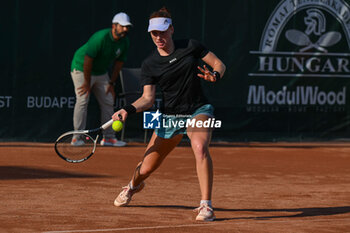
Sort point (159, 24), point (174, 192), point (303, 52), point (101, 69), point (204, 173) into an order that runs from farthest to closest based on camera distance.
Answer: point (303, 52)
point (101, 69)
point (174, 192)
point (159, 24)
point (204, 173)

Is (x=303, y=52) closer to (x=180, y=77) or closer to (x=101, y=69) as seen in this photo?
(x=101, y=69)

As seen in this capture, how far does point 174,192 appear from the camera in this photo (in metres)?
7.78

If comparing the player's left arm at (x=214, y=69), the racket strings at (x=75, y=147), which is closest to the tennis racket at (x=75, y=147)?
the racket strings at (x=75, y=147)

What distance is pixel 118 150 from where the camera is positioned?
38.7 ft

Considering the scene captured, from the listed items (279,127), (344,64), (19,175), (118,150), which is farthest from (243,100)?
(19,175)

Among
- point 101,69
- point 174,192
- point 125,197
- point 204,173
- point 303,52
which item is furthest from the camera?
point 303,52

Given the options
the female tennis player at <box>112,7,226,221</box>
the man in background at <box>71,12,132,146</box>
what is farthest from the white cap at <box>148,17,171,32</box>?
the man in background at <box>71,12,132,146</box>

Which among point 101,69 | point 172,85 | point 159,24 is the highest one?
point 159,24

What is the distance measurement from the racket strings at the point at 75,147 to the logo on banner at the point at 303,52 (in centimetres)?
695

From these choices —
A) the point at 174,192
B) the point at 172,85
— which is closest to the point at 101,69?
the point at 174,192

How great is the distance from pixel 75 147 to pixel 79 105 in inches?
193

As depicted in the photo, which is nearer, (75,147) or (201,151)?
(201,151)

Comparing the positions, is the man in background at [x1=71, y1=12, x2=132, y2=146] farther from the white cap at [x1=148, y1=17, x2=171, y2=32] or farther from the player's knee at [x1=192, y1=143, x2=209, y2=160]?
the player's knee at [x1=192, y1=143, x2=209, y2=160]

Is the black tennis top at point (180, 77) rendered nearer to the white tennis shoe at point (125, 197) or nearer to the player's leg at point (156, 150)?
the player's leg at point (156, 150)
